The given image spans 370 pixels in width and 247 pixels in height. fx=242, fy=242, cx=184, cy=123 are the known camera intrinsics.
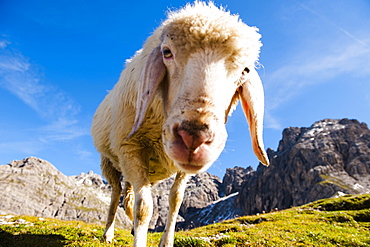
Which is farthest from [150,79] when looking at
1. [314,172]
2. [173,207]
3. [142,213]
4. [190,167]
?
[314,172]

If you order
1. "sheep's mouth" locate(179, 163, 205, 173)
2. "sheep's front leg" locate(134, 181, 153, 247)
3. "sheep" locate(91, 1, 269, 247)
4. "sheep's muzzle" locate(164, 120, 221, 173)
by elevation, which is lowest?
"sheep's front leg" locate(134, 181, 153, 247)

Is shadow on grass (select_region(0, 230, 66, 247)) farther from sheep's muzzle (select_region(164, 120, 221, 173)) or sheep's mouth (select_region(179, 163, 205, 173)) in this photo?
sheep's muzzle (select_region(164, 120, 221, 173))

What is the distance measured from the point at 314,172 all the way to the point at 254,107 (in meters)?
170

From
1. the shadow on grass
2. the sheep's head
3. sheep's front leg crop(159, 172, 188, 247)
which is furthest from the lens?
the shadow on grass

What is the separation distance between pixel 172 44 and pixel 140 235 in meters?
3.45

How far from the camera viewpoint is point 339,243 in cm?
934

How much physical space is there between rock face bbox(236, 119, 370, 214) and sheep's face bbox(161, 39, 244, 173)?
14855cm

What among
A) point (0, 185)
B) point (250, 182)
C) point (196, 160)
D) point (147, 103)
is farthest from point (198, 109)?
point (0, 185)

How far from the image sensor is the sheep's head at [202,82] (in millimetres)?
2959

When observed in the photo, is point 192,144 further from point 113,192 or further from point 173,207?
point 113,192

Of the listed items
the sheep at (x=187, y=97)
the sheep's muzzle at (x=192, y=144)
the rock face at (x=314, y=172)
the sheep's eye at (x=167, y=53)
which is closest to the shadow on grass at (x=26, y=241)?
the sheep at (x=187, y=97)

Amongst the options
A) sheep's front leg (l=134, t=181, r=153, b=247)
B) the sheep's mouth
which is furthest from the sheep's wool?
sheep's front leg (l=134, t=181, r=153, b=247)

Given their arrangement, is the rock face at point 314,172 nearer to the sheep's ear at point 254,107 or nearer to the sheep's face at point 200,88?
the sheep's ear at point 254,107

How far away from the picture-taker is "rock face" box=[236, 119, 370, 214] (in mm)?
138625
